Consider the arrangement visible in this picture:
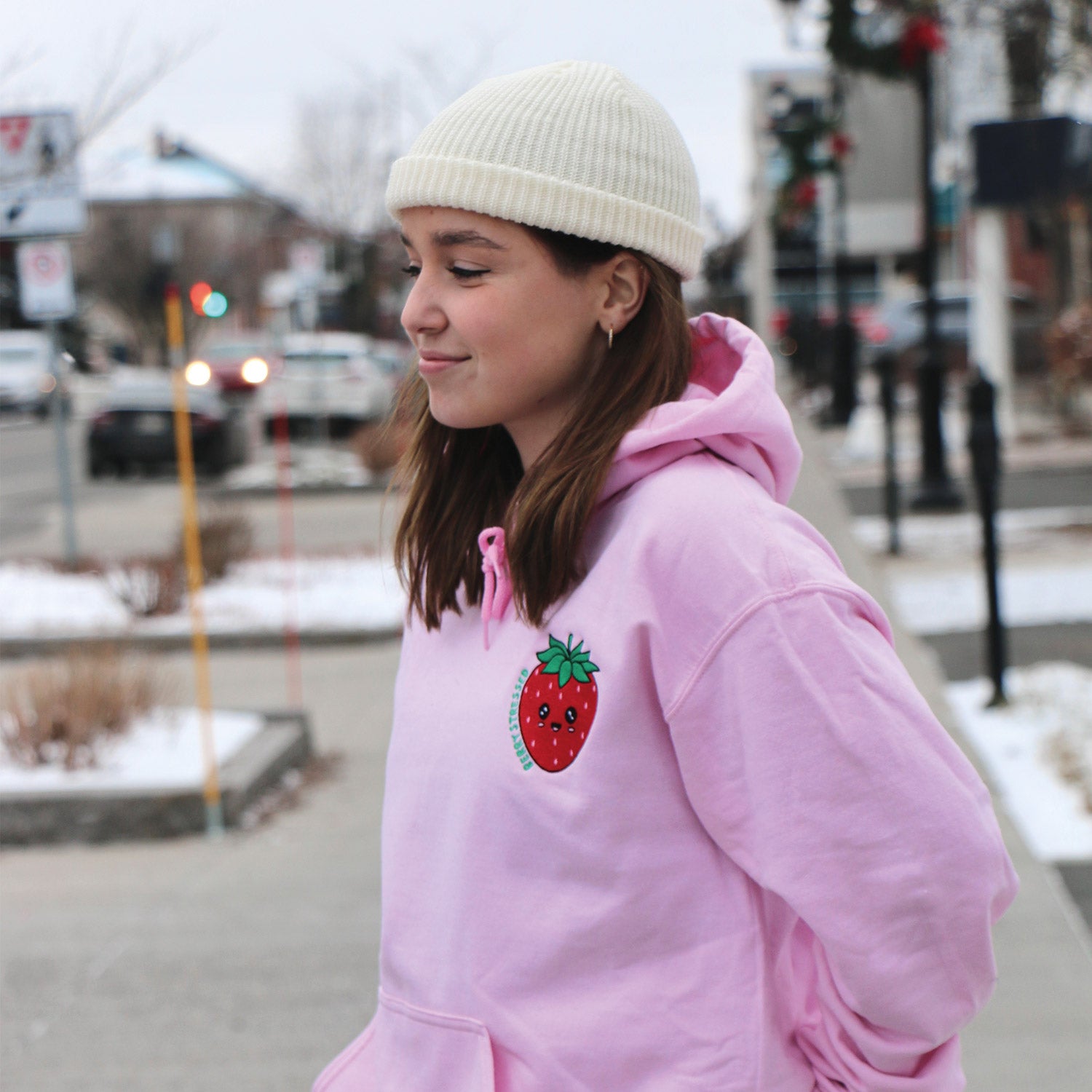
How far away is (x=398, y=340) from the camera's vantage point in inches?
1694

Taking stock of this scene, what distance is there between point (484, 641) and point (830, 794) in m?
0.40

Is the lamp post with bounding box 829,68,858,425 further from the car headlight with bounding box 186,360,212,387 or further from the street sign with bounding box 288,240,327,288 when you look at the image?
the car headlight with bounding box 186,360,212,387

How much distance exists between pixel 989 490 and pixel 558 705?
530cm

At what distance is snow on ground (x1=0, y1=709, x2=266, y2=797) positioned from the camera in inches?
220

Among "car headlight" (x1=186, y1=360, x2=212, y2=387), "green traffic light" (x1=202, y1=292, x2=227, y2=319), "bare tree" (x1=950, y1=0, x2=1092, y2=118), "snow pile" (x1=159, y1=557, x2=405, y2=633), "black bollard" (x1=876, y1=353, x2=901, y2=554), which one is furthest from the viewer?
"black bollard" (x1=876, y1=353, x2=901, y2=554)

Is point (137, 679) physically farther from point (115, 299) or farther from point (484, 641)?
point (115, 299)

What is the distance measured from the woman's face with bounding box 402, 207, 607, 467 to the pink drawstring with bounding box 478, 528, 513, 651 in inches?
5.3

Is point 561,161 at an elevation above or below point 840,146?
below

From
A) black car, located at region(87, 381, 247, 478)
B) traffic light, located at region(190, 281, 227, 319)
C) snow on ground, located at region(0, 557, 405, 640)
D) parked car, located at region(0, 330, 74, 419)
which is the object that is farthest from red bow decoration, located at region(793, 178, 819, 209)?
parked car, located at region(0, 330, 74, 419)

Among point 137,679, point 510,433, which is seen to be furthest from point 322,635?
point 510,433

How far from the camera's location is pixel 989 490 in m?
6.41

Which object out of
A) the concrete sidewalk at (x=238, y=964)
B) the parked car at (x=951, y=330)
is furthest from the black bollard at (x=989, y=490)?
the parked car at (x=951, y=330)

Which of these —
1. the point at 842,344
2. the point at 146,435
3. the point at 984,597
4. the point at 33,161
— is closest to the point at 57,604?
the point at 33,161

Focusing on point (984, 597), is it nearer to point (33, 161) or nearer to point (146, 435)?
point (33, 161)
